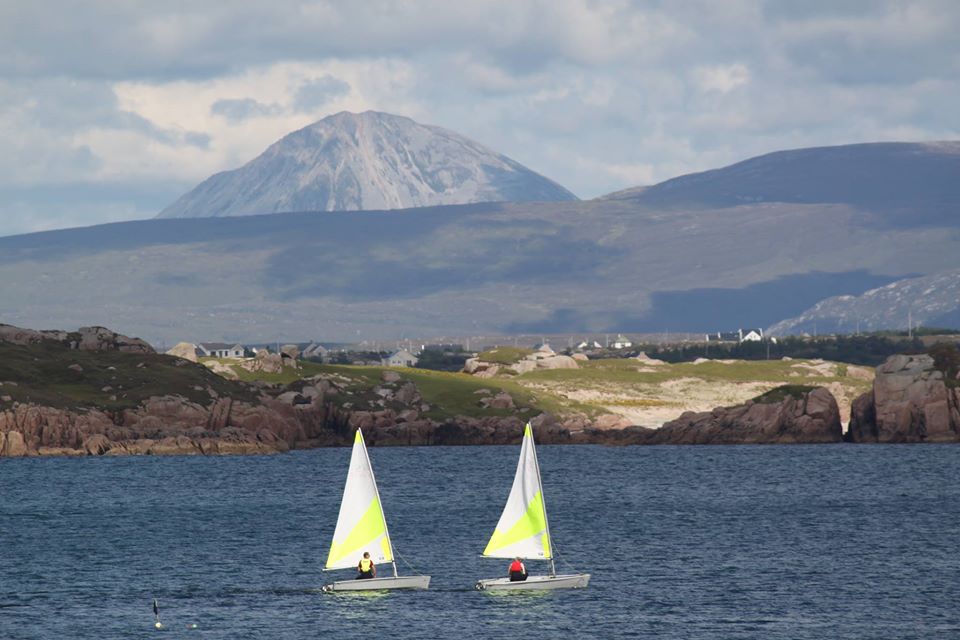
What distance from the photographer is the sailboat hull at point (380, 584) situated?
91.4 meters

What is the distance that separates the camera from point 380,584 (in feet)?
301

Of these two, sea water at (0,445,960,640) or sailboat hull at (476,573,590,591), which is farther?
sailboat hull at (476,573,590,591)

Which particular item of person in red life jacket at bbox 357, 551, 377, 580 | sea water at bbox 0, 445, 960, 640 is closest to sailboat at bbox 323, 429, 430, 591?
person in red life jacket at bbox 357, 551, 377, 580

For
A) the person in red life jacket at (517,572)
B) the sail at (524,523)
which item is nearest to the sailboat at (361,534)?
the sail at (524,523)

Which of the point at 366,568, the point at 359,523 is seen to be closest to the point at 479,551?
the point at 359,523

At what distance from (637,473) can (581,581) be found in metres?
90.6

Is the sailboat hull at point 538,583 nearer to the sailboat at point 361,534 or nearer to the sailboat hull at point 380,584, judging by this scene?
the sailboat hull at point 380,584

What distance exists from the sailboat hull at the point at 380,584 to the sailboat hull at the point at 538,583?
3.24 m

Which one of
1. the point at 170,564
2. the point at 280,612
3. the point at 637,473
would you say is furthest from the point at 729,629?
the point at 637,473

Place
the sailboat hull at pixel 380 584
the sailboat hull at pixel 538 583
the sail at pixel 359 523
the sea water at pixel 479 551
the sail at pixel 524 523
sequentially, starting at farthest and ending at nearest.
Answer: the sail at pixel 359 523 < the sailboat hull at pixel 380 584 < the sailboat hull at pixel 538 583 < the sail at pixel 524 523 < the sea water at pixel 479 551

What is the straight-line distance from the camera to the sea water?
277 ft

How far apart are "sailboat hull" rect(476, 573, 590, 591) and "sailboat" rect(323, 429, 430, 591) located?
3769mm

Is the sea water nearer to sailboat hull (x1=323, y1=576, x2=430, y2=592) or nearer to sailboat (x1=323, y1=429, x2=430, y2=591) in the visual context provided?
sailboat hull (x1=323, y1=576, x2=430, y2=592)

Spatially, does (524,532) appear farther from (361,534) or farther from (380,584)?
(361,534)
